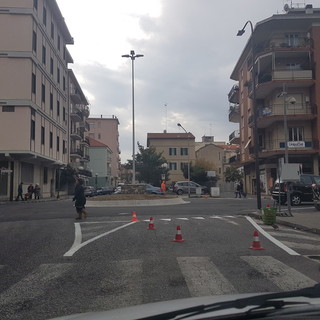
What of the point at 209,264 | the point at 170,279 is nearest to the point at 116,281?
the point at 170,279

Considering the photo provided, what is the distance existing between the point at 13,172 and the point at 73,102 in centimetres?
3035

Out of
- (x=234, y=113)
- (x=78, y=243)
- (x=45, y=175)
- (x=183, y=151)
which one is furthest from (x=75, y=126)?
(x=78, y=243)

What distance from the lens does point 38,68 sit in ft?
123

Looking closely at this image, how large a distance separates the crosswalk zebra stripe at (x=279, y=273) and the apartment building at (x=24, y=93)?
27.6m

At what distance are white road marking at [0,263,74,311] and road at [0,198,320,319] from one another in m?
0.01

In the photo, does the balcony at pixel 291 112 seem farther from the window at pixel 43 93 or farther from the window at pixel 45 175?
the window at pixel 45 175

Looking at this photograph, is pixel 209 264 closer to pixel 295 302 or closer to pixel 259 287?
pixel 259 287

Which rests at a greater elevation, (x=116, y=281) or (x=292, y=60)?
(x=292, y=60)

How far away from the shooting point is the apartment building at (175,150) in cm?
7981

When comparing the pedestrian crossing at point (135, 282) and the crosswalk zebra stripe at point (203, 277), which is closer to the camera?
the pedestrian crossing at point (135, 282)

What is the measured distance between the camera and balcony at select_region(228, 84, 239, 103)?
173 ft

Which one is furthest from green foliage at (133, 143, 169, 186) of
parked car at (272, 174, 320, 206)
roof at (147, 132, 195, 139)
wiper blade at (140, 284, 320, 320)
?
wiper blade at (140, 284, 320, 320)

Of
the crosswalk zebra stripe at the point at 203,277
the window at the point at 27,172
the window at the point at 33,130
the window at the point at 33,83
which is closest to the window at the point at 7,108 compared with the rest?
the window at the point at 33,130

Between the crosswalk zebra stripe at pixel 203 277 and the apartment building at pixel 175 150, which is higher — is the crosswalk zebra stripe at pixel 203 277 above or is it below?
below
